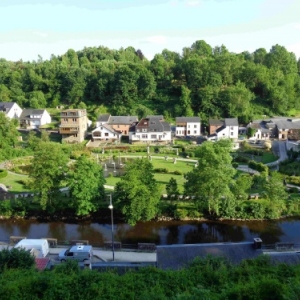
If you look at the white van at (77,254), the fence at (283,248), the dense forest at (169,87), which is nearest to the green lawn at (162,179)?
the fence at (283,248)

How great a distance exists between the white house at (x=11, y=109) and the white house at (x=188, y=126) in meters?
23.8

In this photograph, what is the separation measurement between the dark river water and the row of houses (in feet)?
71.1

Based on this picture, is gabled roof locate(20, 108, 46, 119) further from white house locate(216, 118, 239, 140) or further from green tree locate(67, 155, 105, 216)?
green tree locate(67, 155, 105, 216)

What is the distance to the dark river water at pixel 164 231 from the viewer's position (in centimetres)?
1992

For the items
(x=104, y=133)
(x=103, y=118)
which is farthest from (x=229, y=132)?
(x=103, y=118)

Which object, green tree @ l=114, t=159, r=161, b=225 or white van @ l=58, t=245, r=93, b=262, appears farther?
green tree @ l=114, t=159, r=161, b=225

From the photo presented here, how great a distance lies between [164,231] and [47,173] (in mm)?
8353

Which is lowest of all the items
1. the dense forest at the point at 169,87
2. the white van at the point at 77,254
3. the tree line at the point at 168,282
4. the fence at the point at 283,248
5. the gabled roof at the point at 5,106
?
the fence at the point at 283,248

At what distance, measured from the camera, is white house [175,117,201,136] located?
147 feet

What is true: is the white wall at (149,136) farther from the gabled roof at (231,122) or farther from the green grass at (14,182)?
the green grass at (14,182)

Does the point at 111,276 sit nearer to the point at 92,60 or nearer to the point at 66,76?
the point at 66,76

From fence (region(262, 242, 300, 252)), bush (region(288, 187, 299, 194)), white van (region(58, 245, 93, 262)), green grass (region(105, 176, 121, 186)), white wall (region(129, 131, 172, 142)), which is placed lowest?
fence (region(262, 242, 300, 252))

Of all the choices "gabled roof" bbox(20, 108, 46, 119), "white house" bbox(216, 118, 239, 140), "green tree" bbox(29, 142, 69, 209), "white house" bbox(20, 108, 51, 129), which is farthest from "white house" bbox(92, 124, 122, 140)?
"green tree" bbox(29, 142, 69, 209)

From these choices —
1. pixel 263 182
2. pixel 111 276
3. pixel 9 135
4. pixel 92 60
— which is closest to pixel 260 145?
pixel 263 182
